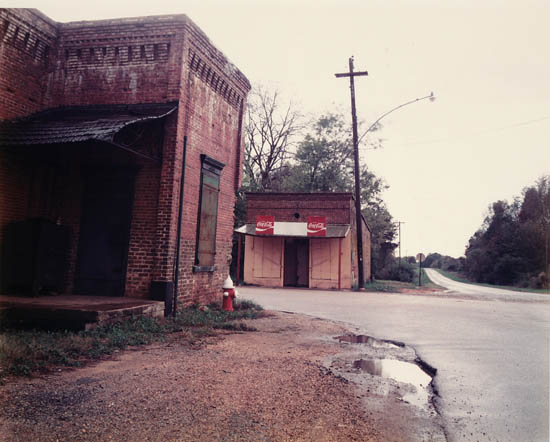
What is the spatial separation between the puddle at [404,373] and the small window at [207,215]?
16.6ft

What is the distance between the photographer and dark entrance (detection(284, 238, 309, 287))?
2373cm

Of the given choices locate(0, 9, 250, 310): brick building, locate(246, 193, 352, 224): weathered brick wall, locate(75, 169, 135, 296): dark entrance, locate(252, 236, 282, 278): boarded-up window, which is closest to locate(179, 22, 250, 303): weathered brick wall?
locate(0, 9, 250, 310): brick building

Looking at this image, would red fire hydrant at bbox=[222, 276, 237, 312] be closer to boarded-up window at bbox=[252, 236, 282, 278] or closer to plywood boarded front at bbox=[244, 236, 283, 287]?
plywood boarded front at bbox=[244, 236, 283, 287]

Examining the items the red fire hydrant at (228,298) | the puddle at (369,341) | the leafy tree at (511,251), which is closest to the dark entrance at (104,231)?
the red fire hydrant at (228,298)

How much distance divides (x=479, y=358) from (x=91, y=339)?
5.69 metres

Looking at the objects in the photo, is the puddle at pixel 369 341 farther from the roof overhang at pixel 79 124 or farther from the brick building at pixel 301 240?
the brick building at pixel 301 240

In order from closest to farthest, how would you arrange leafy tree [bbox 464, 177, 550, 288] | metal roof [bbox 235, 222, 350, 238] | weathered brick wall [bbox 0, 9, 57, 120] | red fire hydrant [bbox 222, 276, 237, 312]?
weathered brick wall [bbox 0, 9, 57, 120]
red fire hydrant [bbox 222, 276, 237, 312]
metal roof [bbox 235, 222, 350, 238]
leafy tree [bbox 464, 177, 550, 288]

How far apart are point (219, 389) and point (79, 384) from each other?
4.50 ft

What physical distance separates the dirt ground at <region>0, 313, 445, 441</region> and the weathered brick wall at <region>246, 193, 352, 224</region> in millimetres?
17185

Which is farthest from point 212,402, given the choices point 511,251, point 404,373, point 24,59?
point 511,251

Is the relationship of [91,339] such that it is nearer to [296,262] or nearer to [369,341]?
[369,341]

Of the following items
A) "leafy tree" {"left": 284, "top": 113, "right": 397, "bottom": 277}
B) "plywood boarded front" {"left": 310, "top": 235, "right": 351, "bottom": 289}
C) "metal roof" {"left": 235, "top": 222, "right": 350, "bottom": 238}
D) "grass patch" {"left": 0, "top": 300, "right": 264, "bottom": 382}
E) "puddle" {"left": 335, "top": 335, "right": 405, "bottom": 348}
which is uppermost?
"leafy tree" {"left": 284, "top": 113, "right": 397, "bottom": 277}

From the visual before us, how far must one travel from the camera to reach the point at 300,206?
2305cm

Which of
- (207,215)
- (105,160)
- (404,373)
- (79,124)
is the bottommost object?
(404,373)
